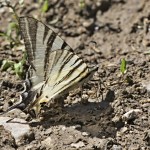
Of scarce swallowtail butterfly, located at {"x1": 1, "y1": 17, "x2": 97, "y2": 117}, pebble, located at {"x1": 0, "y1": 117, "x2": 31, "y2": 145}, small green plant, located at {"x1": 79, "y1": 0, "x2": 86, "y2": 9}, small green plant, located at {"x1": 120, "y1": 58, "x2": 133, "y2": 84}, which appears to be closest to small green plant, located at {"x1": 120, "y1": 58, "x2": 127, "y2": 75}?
small green plant, located at {"x1": 120, "y1": 58, "x2": 133, "y2": 84}

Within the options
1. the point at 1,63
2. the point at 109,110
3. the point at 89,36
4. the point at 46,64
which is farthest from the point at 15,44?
the point at 109,110

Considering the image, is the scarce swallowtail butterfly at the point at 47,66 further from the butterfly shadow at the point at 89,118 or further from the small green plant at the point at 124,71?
the small green plant at the point at 124,71

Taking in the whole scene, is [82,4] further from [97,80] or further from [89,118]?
[89,118]

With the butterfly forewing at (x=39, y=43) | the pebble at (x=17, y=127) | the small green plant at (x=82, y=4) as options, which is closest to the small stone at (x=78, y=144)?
the pebble at (x=17, y=127)

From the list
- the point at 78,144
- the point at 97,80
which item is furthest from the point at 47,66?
the point at 78,144

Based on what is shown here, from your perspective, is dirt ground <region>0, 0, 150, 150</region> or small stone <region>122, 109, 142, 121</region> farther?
small stone <region>122, 109, 142, 121</region>

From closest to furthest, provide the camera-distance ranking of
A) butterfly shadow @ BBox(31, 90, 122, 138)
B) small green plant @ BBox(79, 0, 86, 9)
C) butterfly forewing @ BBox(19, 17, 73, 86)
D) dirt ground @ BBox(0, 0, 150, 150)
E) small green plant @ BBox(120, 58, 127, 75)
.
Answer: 1. dirt ground @ BBox(0, 0, 150, 150)
2. butterfly shadow @ BBox(31, 90, 122, 138)
3. butterfly forewing @ BBox(19, 17, 73, 86)
4. small green plant @ BBox(120, 58, 127, 75)
5. small green plant @ BBox(79, 0, 86, 9)

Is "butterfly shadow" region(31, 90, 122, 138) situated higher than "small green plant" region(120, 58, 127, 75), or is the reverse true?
"small green plant" region(120, 58, 127, 75)

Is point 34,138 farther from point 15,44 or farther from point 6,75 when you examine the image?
point 15,44

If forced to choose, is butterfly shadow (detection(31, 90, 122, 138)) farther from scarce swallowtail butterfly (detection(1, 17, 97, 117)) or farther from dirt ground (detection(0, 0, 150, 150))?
scarce swallowtail butterfly (detection(1, 17, 97, 117))
